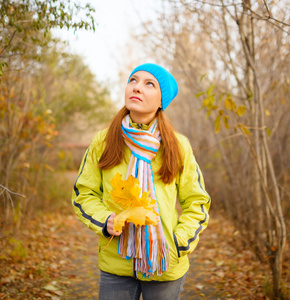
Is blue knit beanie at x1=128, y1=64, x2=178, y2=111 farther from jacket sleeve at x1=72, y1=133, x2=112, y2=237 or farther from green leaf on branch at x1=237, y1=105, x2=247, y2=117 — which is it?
green leaf on branch at x1=237, y1=105, x2=247, y2=117

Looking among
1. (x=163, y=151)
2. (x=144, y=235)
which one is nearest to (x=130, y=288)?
(x=144, y=235)

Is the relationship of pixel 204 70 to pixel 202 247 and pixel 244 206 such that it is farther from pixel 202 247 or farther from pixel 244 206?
pixel 202 247

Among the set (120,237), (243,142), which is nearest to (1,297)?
(120,237)

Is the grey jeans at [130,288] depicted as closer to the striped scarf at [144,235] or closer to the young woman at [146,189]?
the young woman at [146,189]

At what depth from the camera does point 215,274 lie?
4027 mm

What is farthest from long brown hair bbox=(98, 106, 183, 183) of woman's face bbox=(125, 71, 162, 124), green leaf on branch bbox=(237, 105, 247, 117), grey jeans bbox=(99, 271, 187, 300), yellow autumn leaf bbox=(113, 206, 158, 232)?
green leaf on branch bbox=(237, 105, 247, 117)

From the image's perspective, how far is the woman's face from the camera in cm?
197

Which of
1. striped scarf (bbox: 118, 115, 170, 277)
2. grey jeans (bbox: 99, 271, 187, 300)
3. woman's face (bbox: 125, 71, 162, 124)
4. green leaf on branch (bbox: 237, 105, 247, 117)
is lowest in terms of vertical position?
grey jeans (bbox: 99, 271, 187, 300)

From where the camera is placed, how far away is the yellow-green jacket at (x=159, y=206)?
181 centimetres

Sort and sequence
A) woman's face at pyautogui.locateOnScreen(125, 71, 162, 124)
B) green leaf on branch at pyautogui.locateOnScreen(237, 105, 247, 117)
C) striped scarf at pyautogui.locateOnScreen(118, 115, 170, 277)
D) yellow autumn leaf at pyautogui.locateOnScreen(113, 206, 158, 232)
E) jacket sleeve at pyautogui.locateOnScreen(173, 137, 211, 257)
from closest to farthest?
yellow autumn leaf at pyautogui.locateOnScreen(113, 206, 158, 232)
striped scarf at pyautogui.locateOnScreen(118, 115, 170, 277)
jacket sleeve at pyautogui.locateOnScreen(173, 137, 211, 257)
woman's face at pyautogui.locateOnScreen(125, 71, 162, 124)
green leaf on branch at pyautogui.locateOnScreen(237, 105, 247, 117)

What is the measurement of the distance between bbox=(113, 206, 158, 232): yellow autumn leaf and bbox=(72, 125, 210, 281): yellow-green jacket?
17cm

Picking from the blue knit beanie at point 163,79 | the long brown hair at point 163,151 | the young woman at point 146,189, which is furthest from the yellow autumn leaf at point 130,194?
the blue knit beanie at point 163,79

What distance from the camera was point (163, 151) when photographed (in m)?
1.99

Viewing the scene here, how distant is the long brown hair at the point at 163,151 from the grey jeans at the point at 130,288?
1.97 ft
